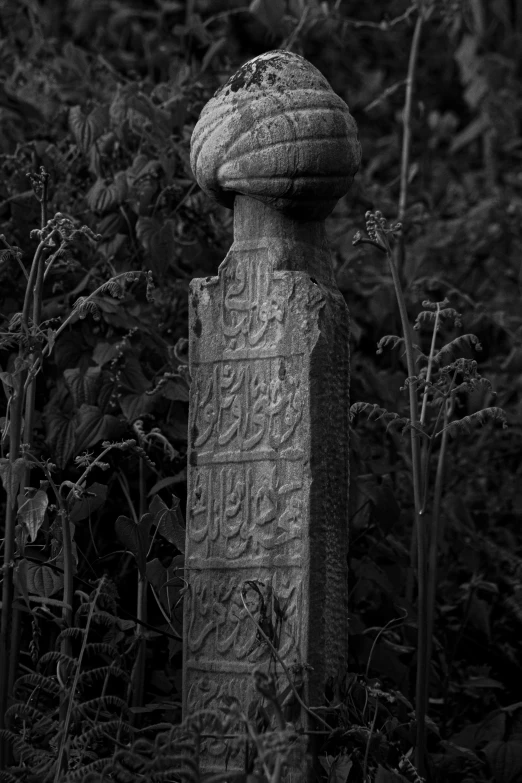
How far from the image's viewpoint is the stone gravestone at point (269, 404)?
2.86m

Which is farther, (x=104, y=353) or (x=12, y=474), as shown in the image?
(x=104, y=353)

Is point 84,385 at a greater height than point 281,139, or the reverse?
point 281,139

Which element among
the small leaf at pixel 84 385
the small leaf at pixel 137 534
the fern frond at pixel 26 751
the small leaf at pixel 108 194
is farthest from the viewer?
the small leaf at pixel 108 194

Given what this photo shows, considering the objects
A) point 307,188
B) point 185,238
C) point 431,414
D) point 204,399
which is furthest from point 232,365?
point 431,414

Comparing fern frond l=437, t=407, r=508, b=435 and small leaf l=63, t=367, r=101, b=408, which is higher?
small leaf l=63, t=367, r=101, b=408

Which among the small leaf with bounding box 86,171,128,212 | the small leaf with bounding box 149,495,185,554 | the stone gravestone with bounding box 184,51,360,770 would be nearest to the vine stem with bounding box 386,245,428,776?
the stone gravestone with bounding box 184,51,360,770

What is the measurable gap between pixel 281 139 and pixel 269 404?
60 centimetres

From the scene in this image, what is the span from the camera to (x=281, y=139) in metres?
2.92

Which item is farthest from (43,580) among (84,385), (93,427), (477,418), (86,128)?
(86,128)

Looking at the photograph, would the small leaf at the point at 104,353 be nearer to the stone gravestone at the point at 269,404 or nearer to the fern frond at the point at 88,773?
the stone gravestone at the point at 269,404

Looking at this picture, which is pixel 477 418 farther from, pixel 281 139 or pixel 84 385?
pixel 84 385

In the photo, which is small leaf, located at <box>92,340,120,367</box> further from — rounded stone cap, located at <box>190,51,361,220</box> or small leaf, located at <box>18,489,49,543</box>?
small leaf, located at <box>18,489,49,543</box>

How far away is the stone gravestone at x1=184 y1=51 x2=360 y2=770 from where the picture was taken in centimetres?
286

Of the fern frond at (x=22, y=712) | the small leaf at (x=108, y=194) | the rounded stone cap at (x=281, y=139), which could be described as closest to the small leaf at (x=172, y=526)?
the fern frond at (x=22, y=712)
